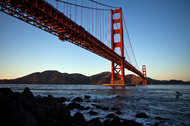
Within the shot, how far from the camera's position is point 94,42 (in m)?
22.5

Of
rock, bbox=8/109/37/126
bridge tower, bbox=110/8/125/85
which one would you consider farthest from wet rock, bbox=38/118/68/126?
bridge tower, bbox=110/8/125/85

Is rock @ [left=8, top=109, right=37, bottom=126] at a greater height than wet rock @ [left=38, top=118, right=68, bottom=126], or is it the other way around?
rock @ [left=8, top=109, right=37, bottom=126]

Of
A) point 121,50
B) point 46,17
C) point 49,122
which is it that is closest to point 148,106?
point 49,122

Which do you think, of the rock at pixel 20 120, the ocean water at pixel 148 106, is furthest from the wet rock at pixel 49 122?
the ocean water at pixel 148 106

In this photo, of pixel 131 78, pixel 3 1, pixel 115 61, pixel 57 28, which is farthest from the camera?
pixel 131 78

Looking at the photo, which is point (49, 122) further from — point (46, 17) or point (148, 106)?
point (46, 17)

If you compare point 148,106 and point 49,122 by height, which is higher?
point 49,122

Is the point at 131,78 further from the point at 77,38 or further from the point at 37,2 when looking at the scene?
the point at 37,2

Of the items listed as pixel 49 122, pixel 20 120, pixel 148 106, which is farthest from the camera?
pixel 148 106

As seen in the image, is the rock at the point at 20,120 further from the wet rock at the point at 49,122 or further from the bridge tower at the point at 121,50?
the bridge tower at the point at 121,50

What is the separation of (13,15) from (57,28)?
5138 mm

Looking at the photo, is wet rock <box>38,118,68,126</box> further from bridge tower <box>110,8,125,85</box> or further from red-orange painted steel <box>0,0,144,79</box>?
bridge tower <box>110,8,125,85</box>

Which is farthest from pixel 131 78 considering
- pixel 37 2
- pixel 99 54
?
pixel 37 2

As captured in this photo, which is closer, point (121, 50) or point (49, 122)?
point (49, 122)
